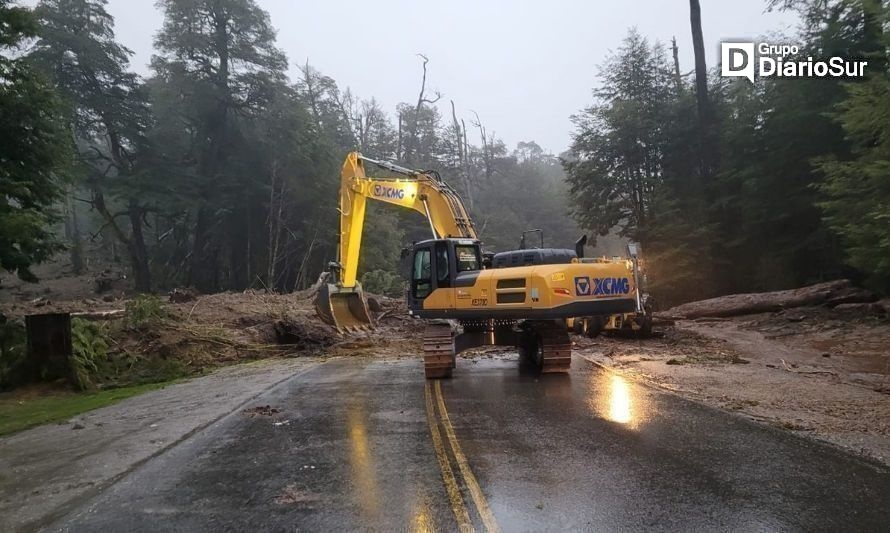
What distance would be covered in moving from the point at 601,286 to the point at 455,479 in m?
6.50

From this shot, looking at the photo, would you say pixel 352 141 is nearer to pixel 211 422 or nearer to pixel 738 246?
pixel 738 246

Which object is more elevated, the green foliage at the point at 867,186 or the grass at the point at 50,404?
the green foliage at the point at 867,186

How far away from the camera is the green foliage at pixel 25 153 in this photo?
13.3 meters

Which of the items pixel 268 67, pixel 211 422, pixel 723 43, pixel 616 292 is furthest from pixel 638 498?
pixel 268 67

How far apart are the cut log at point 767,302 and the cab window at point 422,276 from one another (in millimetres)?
12243

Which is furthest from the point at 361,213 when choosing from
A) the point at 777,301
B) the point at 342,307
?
the point at 777,301

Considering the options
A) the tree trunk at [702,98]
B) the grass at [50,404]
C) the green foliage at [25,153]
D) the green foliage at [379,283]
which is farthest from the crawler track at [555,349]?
the green foliage at [379,283]

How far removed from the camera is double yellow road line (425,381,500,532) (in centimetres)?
423

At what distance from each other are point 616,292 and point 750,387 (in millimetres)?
2815

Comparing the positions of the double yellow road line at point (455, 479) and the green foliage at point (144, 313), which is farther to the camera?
the green foliage at point (144, 313)

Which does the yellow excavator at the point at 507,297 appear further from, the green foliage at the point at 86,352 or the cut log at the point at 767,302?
the cut log at the point at 767,302

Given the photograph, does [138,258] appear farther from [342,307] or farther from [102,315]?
[342,307]

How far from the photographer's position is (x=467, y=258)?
41.6 feet

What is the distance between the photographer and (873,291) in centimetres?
1816
